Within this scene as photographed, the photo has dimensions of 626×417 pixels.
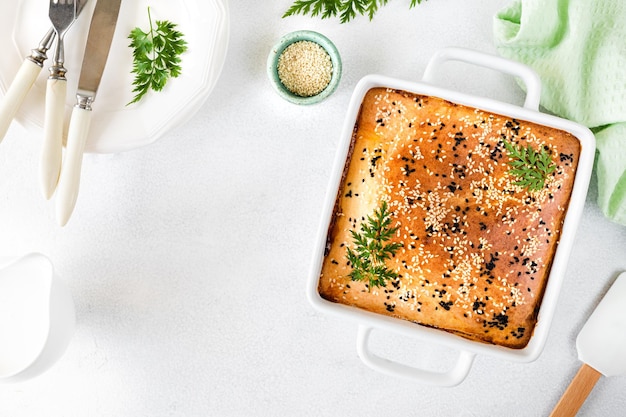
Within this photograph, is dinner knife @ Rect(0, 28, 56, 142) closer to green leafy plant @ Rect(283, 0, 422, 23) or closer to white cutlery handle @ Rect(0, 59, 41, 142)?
white cutlery handle @ Rect(0, 59, 41, 142)

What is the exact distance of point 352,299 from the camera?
121 centimetres

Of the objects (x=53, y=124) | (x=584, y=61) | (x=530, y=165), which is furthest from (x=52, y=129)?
(x=584, y=61)

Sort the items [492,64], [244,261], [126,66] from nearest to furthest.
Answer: [492,64], [126,66], [244,261]

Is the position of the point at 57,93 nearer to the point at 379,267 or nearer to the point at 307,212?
the point at 307,212

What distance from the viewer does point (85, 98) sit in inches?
47.8

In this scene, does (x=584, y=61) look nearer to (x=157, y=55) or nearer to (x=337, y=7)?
(x=337, y=7)

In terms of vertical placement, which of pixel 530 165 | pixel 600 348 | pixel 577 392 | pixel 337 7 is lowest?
pixel 577 392

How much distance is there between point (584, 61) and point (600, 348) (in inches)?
24.1

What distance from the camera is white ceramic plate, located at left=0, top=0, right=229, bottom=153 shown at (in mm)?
1231

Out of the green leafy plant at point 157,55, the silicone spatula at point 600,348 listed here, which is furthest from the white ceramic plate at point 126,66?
the silicone spatula at point 600,348

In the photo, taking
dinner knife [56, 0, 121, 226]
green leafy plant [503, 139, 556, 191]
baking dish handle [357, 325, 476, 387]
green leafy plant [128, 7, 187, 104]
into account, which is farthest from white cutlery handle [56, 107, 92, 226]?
green leafy plant [503, 139, 556, 191]

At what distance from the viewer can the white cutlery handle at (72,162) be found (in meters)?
1.18

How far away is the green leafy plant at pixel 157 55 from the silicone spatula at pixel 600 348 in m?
1.04

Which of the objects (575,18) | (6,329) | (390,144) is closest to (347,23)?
(390,144)
